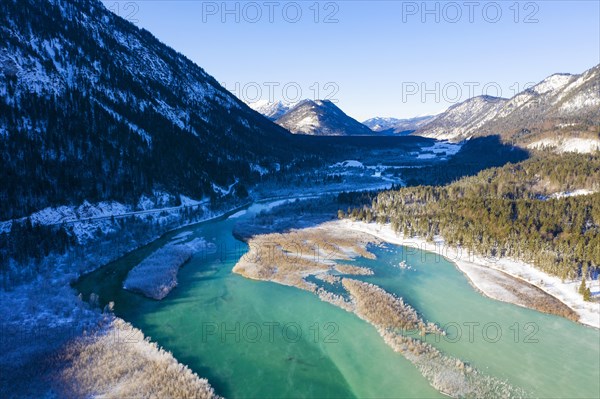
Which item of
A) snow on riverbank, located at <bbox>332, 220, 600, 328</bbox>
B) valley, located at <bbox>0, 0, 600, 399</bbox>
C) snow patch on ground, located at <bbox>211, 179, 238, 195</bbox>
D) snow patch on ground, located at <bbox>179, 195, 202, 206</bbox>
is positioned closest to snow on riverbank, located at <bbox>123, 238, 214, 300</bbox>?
valley, located at <bbox>0, 0, 600, 399</bbox>

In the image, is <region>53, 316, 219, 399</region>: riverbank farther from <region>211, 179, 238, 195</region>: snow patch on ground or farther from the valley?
<region>211, 179, 238, 195</region>: snow patch on ground

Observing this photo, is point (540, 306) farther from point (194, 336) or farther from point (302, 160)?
point (302, 160)

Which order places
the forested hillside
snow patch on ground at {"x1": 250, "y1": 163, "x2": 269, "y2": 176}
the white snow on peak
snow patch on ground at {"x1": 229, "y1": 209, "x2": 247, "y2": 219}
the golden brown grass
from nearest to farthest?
1. the golden brown grass
2. the forested hillside
3. snow patch on ground at {"x1": 229, "y1": 209, "x2": 247, "y2": 219}
4. snow patch on ground at {"x1": 250, "y1": 163, "x2": 269, "y2": 176}
5. the white snow on peak

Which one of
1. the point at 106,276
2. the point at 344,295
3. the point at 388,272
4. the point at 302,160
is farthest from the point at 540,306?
the point at 302,160

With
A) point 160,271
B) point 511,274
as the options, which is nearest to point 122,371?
point 160,271

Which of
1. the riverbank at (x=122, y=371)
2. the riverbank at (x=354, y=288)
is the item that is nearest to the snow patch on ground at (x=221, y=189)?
the riverbank at (x=354, y=288)

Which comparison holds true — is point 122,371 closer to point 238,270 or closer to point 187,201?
point 238,270

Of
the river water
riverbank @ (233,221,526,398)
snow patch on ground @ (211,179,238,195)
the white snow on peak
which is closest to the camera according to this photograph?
riverbank @ (233,221,526,398)
